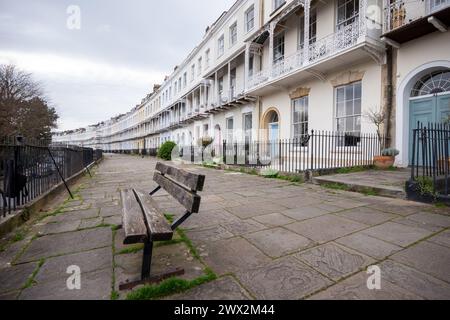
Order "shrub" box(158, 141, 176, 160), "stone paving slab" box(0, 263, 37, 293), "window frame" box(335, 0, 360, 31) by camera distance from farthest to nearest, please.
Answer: "shrub" box(158, 141, 176, 160) → "window frame" box(335, 0, 360, 31) → "stone paving slab" box(0, 263, 37, 293)

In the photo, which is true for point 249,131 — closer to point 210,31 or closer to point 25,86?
point 210,31

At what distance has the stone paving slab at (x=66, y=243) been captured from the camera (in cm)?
247

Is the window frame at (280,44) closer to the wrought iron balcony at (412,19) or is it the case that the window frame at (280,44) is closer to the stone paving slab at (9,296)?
the wrought iron balcony at (412,19)

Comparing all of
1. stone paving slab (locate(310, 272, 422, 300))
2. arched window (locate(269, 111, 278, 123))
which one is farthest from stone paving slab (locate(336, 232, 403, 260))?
arched window (locate(269, 111, 278, 123))

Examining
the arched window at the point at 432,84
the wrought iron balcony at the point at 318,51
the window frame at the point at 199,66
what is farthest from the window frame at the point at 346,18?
the window frame at the point at 199,66

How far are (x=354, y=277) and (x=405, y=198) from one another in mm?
3366

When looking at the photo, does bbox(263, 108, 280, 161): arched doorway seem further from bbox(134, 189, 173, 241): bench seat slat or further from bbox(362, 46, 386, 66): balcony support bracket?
bbox(134, 189, 173, 241): bench seat slat

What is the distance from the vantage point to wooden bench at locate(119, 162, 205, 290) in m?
1.77

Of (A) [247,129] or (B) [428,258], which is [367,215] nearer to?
(B) [428,258]

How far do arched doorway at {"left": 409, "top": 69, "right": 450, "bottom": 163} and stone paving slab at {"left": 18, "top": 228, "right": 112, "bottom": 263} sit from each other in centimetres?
908

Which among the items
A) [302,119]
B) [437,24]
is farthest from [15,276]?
[302,119]

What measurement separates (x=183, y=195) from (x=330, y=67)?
986 centimetres

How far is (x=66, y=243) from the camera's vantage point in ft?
8.96
